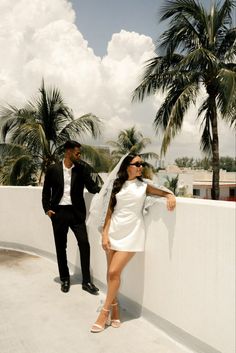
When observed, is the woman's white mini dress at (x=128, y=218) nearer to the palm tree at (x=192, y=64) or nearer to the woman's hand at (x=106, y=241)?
the woman's hand at (x=106, y=241)

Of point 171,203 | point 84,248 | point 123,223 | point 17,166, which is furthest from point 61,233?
point 17,166

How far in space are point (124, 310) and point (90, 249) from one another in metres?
1.06

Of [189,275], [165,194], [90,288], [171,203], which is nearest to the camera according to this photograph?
[189,275]

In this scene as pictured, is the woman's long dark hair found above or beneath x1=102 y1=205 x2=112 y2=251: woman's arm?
above

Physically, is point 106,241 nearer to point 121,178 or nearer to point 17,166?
point 121,178

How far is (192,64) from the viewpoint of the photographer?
50.6 ft

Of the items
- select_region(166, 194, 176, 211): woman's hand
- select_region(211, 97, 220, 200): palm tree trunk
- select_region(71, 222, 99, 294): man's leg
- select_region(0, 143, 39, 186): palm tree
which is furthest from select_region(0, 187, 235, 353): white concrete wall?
select_region(211, 97, 220, 200): palm tree trunk

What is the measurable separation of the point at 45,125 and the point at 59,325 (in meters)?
11.1

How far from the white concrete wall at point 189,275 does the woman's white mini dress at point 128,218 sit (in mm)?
148

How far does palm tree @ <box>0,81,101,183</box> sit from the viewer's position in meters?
13.1

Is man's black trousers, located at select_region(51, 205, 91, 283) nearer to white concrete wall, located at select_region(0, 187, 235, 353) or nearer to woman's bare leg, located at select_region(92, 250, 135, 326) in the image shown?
white concrete wall, located at select_region(0, 187, 235, 353)

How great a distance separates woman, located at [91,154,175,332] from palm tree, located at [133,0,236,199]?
1148cm

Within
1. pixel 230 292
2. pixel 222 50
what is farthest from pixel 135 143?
pixel 230 292

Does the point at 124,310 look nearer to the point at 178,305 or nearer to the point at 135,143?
the point at 178,305
